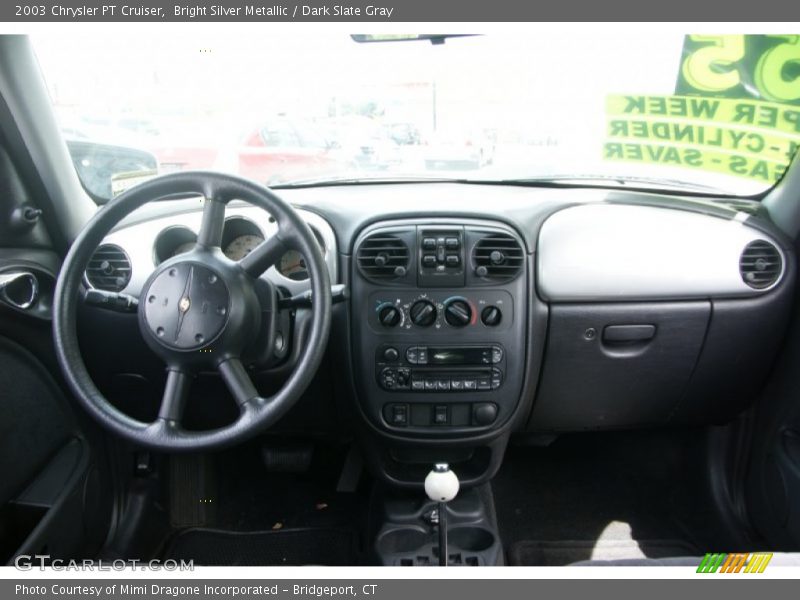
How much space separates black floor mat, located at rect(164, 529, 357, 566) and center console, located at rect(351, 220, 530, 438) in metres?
0.75

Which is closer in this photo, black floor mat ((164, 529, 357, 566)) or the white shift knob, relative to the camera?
the white shift knob

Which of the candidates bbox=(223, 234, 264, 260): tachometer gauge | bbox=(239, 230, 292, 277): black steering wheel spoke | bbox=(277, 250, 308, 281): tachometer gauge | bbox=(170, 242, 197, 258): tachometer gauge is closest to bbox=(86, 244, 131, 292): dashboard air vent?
bbox=(170, 242, 197, 258): tachometer gauge

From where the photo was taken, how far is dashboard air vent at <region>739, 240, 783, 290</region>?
6.58 ft

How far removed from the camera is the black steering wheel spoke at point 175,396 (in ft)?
4.77

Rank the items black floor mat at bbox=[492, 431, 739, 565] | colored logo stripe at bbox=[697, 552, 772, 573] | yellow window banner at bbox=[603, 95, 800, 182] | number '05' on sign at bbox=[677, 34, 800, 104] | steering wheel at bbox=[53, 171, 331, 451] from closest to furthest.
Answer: colored logo stripe at bbox=[697, 552, 772, 573] → steering wheel at bbox=[53, 171, 331, 451] → number '05' on sign at bbox=[677, 34, 800, 104] → yellow window banner at bbox=[603, 95, 800, 182] → black floor mat at bbox=[492, 431, 739, 565]

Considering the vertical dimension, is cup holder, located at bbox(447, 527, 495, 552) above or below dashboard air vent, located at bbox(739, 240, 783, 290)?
below

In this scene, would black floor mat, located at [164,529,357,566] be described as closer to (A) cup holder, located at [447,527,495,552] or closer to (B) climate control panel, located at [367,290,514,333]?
(A) cup holder, located at [447,527,495,552]

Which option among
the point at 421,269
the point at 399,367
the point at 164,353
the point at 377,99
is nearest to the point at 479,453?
the point at 399,367

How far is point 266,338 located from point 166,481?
3.90 feet

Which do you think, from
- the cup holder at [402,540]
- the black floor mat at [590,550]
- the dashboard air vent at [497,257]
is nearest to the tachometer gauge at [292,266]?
the dashboard air vent at [497,257]

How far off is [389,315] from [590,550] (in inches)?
53.5

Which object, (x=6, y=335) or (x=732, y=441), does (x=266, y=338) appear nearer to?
(x=6, y=335)

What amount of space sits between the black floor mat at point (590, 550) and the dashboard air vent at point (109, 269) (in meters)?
1.80

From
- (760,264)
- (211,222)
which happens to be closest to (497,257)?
(211,222)
